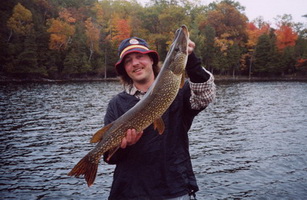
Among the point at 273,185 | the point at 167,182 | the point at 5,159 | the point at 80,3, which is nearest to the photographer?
the point at 167,182

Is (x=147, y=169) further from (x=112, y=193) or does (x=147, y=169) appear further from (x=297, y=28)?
(x=297, y=28)

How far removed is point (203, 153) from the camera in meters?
9.91

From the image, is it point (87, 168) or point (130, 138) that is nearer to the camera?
point (130, 138)

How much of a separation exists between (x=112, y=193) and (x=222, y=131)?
11.3m

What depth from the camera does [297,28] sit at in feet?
251

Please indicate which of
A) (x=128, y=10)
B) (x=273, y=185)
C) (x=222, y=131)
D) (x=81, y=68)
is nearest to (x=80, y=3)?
(x=128, y=10)

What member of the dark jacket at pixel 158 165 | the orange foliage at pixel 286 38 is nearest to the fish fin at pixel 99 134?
the dark jacket at pixel 158 165

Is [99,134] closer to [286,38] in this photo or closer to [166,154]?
[166,154]

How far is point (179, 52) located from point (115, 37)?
55866 millimetres

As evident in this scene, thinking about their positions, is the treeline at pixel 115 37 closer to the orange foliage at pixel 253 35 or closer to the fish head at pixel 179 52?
the orange foliage at pixel 253 35

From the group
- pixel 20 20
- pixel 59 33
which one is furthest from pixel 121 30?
pixel 20 20

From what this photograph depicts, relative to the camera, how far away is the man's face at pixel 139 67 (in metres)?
3.11

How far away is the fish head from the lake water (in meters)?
4.87

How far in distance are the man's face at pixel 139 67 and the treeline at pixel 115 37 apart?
45707mm
